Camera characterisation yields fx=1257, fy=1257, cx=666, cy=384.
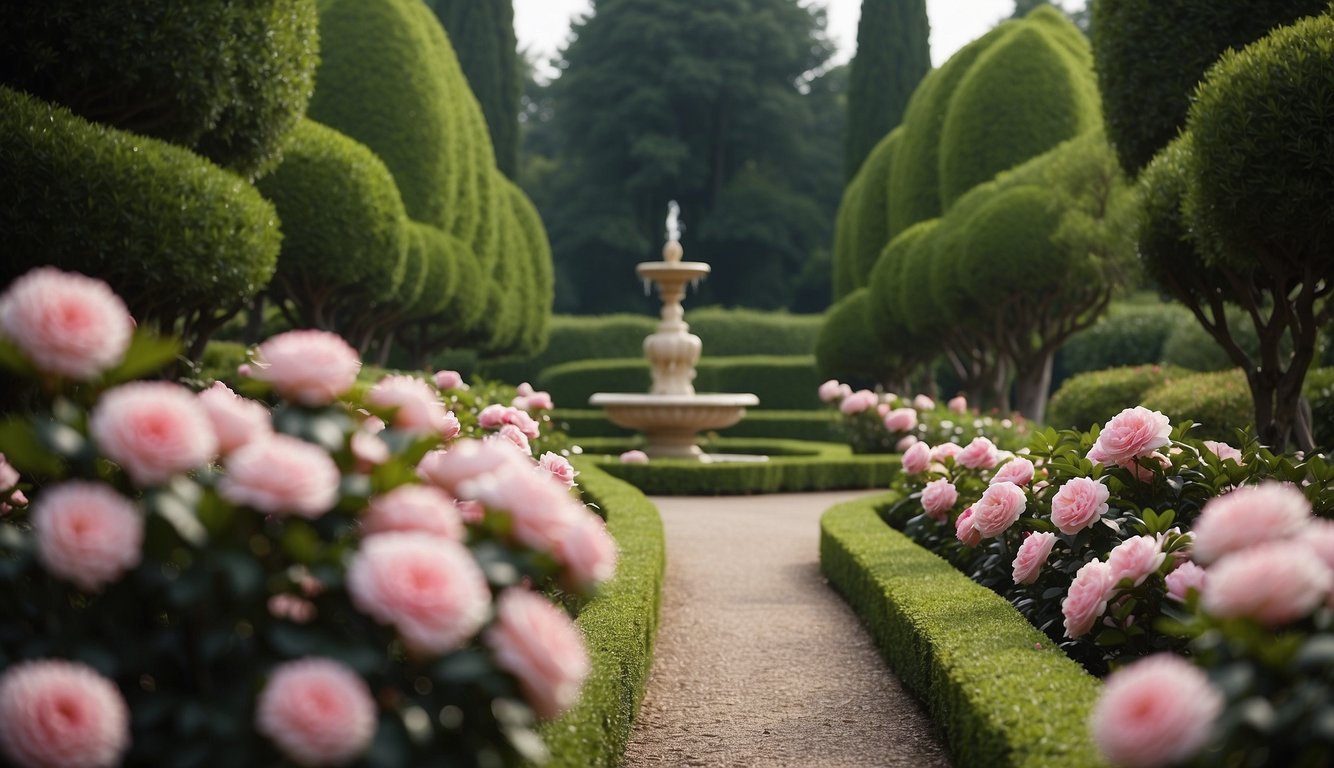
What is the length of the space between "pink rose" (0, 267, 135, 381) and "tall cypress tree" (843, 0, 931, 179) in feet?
101

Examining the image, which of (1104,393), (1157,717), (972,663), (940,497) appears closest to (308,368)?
(1157,717)

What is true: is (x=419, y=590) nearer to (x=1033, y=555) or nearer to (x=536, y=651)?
(x=536, y=651)

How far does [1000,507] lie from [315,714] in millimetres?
3357

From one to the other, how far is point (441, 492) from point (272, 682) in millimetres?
671

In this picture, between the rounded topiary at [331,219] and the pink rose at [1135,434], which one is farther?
the rounded topiary at [331,219]

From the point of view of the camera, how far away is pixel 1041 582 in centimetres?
477

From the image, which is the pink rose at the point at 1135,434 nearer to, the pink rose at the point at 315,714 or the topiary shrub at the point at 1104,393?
the pink rose at the point at 315,714

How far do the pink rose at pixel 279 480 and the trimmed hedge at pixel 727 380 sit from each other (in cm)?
2753

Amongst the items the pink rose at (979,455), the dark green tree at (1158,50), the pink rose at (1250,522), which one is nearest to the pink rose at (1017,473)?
the pink rose at (979,455)

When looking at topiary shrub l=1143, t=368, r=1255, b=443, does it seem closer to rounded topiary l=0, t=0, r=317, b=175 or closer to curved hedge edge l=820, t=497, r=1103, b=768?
curved hedge edge l=820, t=497, r=1103, b=768

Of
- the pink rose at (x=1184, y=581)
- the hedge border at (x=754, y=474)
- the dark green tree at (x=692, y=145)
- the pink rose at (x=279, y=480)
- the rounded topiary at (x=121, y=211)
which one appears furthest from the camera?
the dark green tree at (x=692, y=145)

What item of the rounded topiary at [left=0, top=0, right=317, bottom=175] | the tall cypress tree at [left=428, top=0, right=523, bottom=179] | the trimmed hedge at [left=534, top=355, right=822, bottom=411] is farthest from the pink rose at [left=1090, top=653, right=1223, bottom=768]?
the tall cypress tree at [left=428, top=0, right=523, bottom=179]

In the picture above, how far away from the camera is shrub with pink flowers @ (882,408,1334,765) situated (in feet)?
6.80

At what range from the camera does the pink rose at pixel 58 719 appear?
1.91 meters
